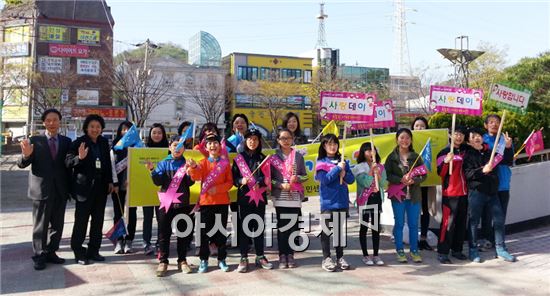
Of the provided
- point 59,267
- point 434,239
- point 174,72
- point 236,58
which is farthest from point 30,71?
point 434,239

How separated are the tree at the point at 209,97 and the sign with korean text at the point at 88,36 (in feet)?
30.3

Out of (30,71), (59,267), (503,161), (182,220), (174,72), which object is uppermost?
(174,72)

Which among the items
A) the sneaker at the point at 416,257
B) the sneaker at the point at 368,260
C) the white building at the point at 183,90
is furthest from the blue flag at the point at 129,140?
the white building at the point at 183,90

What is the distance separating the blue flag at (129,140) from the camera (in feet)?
20.6

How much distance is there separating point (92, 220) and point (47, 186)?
0.71 meters

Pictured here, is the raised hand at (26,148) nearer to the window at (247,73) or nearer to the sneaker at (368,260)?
the sneaker at (368,260)

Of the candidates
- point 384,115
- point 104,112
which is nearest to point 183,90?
point 104,112

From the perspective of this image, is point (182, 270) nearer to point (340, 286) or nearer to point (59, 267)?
point (59, 267)

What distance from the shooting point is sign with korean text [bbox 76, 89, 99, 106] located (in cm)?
3903

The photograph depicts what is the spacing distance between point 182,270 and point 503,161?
4.47m

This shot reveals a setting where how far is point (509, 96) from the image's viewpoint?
615 cm

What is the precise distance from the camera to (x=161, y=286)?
4.84 meters

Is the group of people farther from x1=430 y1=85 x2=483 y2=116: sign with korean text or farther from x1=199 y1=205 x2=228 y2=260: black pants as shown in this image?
x1=430 y1=85 x2=483 y2=116: sign with korean text

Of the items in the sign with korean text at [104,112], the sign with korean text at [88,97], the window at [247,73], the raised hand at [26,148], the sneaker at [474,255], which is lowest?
the sneaker at [474,255]
